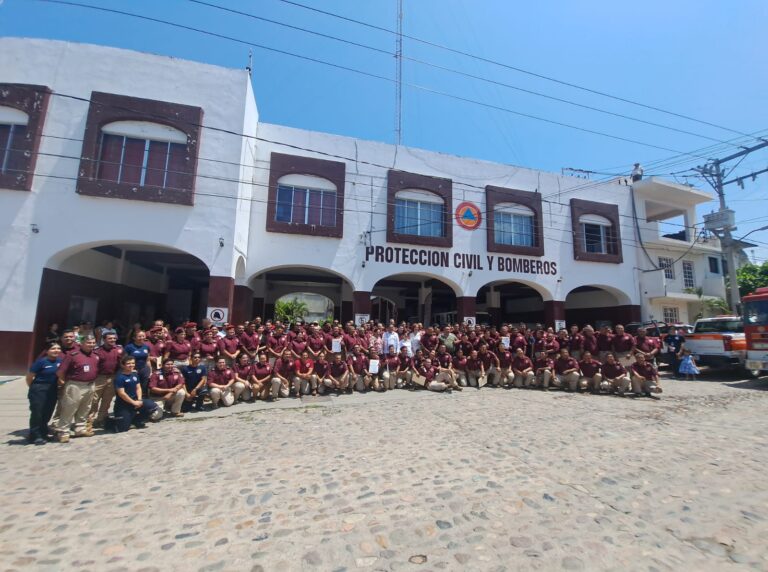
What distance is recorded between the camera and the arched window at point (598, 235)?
62.6 feet

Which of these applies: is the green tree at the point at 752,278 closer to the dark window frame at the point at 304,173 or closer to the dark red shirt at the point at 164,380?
the dark window frame at the point at 304,173

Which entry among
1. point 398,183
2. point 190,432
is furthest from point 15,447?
point 398,183

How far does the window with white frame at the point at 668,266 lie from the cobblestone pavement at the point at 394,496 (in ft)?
52.8

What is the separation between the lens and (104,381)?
667 centimetres

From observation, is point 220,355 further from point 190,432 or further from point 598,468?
point 598,468

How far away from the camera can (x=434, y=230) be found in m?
16.3

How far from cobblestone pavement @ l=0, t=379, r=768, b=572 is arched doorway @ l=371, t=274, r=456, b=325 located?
44.0ft

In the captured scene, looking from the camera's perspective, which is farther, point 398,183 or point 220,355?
point 398,183

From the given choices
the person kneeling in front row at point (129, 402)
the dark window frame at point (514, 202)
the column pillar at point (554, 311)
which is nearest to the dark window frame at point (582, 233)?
the dark window frame at point (514, 202)

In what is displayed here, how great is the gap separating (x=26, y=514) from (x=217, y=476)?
1671 mm

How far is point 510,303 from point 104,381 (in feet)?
74.2

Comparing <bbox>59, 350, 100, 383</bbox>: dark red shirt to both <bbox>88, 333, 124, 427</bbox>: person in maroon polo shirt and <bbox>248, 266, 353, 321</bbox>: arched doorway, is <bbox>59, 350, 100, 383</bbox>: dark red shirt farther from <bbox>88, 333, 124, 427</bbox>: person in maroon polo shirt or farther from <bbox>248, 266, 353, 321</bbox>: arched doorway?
<bbox>248, 266, 353, 321</bbox>: arched doorway

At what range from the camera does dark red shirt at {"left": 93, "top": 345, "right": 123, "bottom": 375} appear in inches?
260

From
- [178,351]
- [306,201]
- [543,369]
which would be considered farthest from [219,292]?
[543,369]
